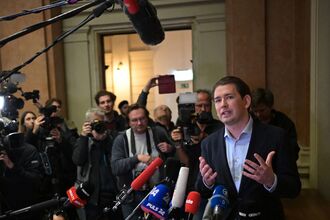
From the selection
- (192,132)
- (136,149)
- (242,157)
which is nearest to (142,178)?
(242,157)

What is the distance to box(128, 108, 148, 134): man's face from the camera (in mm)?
2379

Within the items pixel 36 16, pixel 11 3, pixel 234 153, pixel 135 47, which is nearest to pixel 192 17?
pixel 36 16

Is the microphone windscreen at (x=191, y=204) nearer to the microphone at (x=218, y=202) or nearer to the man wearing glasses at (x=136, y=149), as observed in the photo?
the microphone at (x=218, y=202)

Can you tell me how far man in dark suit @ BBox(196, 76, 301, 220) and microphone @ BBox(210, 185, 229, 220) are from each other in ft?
0.32

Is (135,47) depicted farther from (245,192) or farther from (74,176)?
(245,192)

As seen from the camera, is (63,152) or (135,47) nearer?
(63,152)

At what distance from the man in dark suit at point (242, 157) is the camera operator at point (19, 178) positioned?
1.42m

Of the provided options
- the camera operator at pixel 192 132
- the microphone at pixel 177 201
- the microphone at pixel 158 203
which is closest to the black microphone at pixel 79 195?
the microphone at pixel 158 203

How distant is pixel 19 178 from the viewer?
243cm

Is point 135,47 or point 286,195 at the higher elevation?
point 135,47

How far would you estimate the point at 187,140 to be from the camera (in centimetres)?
224

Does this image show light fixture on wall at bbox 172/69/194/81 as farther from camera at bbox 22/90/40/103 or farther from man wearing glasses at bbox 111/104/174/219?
man wearing glasses at bbox 111/104/174/219

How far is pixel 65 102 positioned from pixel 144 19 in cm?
370

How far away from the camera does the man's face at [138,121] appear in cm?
238
